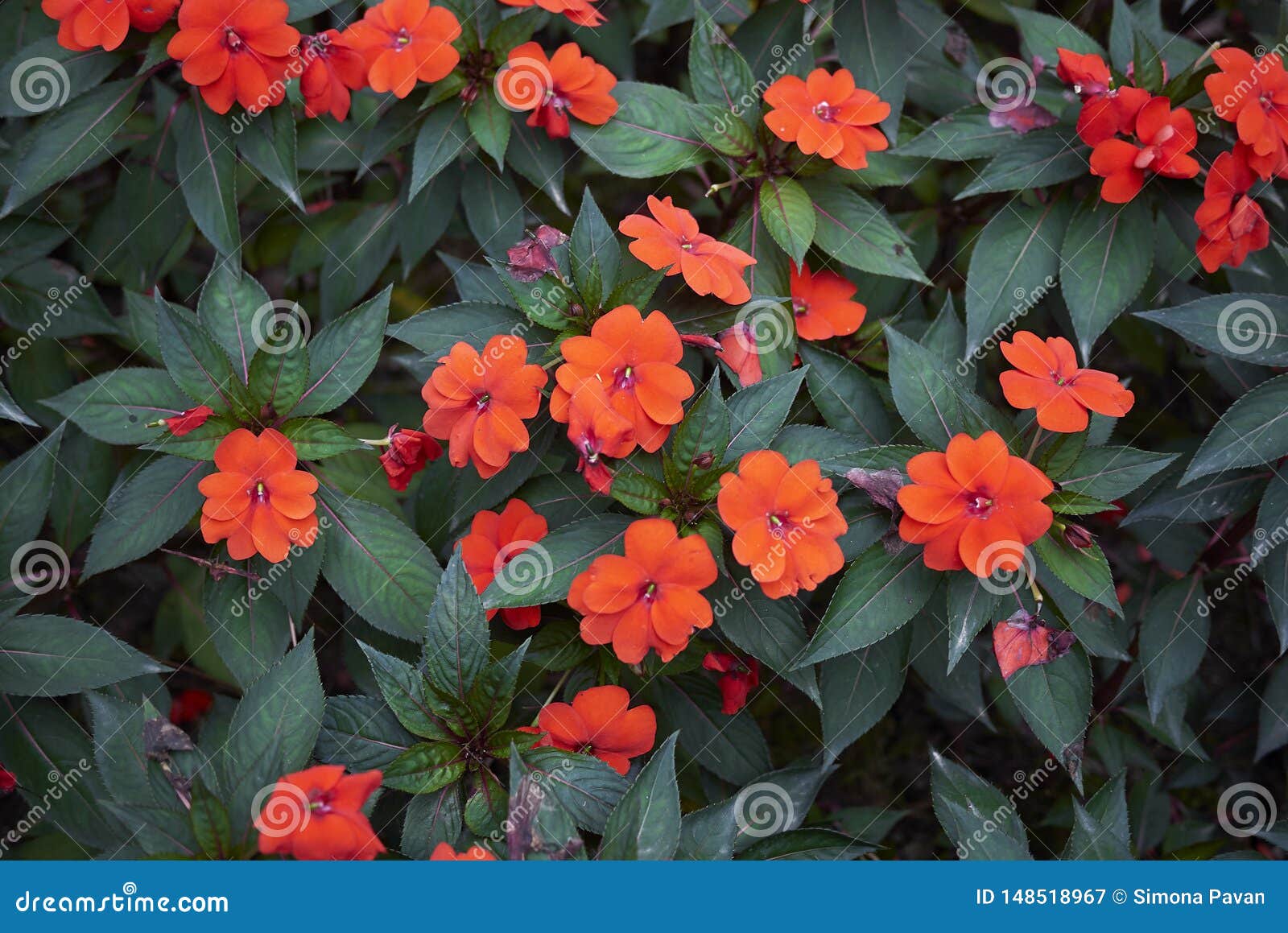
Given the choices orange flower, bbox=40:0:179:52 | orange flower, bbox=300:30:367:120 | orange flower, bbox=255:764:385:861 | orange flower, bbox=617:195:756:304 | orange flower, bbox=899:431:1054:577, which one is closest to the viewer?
orange flower, bbox=255:764:385:861

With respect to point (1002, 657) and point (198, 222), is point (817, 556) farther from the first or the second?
point (198, 222)

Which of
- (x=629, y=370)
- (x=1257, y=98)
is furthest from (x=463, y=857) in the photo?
(x=1257, y=98)

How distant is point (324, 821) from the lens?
1610 millimetres

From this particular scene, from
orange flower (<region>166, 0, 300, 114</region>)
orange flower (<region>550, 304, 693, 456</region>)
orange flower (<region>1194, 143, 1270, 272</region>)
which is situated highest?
orange flower (<region>166, 0, 300, 114</region>)

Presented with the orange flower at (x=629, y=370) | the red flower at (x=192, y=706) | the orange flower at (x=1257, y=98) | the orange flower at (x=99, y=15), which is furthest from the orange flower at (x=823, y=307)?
the red flower at (x=192, y=706)

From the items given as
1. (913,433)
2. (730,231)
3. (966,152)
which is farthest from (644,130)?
(913,433)

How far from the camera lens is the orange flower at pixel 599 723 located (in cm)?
200

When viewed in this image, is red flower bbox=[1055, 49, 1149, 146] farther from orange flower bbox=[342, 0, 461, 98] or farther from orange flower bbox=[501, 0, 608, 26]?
orange flower bbox=[342, 0, 461, 98]

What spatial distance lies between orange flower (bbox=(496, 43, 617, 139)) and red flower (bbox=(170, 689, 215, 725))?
6.50 ft

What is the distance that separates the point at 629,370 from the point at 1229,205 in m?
1.46

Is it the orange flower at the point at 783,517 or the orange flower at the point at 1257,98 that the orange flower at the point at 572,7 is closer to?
the orange flower at the point at 783,517

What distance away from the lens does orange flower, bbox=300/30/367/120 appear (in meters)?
2.28

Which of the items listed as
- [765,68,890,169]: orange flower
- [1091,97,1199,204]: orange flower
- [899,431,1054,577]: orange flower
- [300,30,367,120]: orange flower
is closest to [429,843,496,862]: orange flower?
[899,431,1054,577]: orange flower

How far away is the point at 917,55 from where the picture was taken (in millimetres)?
2887
